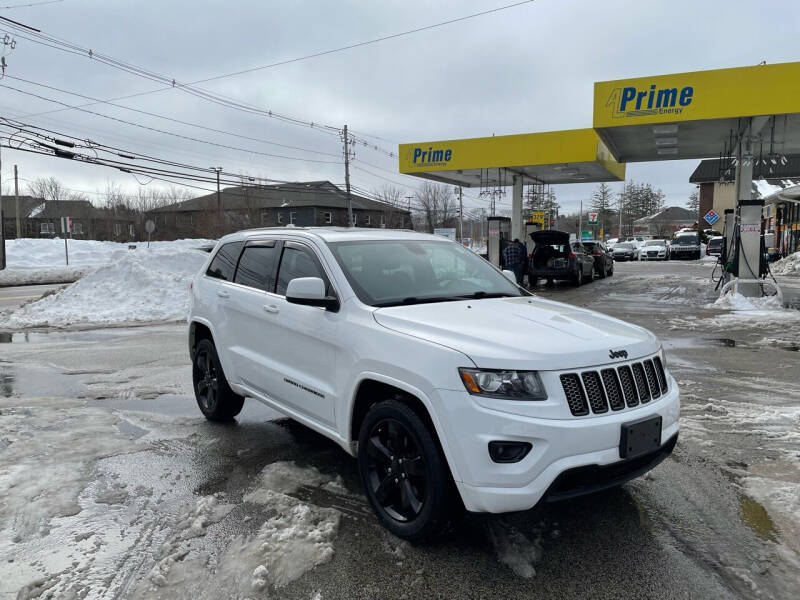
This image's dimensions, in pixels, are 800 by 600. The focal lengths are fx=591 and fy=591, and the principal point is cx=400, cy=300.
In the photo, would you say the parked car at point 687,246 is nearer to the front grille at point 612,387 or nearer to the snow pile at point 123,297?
the snow pile at point 123,297

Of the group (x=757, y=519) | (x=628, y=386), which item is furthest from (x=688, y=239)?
(x=628, y=386)

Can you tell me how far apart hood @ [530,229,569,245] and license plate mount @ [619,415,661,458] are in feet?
57.9

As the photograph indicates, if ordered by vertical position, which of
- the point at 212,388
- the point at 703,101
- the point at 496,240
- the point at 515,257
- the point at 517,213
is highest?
the point at 703,101

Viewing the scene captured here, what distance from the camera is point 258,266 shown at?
203 inches

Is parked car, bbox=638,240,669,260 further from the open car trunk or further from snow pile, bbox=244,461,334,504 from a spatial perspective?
snow pile, bbox=244,461,334,504

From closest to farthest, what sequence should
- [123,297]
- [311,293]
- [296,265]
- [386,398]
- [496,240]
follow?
[386,398] < [311,293] < [296,265] < [123,297] < [496,240]

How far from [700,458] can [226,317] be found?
4.12 m

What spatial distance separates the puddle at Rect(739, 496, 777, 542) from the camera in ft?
11.3

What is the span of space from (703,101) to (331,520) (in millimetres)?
14177

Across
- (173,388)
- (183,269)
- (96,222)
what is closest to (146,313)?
(183,269)

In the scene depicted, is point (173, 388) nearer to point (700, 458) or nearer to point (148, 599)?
point (148, 599)

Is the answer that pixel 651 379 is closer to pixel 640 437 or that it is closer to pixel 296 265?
pixel 640 437

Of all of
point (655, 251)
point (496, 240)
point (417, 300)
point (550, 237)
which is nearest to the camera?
point (417, 300)

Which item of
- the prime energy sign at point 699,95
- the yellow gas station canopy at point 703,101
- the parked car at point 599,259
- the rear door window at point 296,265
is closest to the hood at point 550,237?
the yellow gas station canopy at point 703,101
